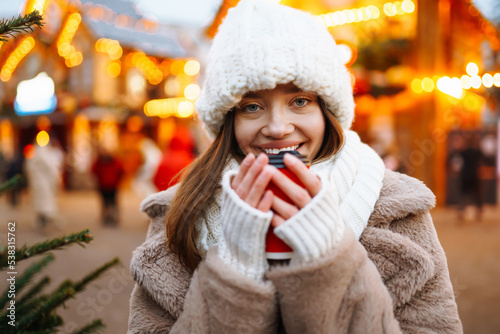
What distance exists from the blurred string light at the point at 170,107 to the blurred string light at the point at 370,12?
8079 mm

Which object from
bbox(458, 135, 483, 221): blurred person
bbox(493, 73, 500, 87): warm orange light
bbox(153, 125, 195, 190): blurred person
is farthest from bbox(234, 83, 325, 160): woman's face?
bbox(458, 135, 483, 221): blurred person

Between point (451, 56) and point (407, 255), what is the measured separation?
32.5 ft

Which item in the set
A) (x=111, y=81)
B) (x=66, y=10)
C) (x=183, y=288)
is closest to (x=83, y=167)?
(x=111, y=81)

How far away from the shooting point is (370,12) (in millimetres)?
9484

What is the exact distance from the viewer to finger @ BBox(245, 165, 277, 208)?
109cm

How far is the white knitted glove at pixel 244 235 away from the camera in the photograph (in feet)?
3.54

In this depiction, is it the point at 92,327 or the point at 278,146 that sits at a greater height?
the point at 278,146

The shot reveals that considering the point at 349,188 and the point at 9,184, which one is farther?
the point at 349,188

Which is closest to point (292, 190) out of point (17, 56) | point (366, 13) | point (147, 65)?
point (366, 13)

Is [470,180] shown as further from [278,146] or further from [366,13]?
[278,146]

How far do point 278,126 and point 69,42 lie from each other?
17752 millimetres

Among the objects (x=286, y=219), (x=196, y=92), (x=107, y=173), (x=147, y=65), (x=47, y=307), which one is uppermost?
(x=147, y=65)

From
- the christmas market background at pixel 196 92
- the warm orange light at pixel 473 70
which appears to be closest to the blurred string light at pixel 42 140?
the christmas market background at pixel 196 92

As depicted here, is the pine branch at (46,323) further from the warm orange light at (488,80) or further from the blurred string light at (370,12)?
the blurred string light at (370,12)
